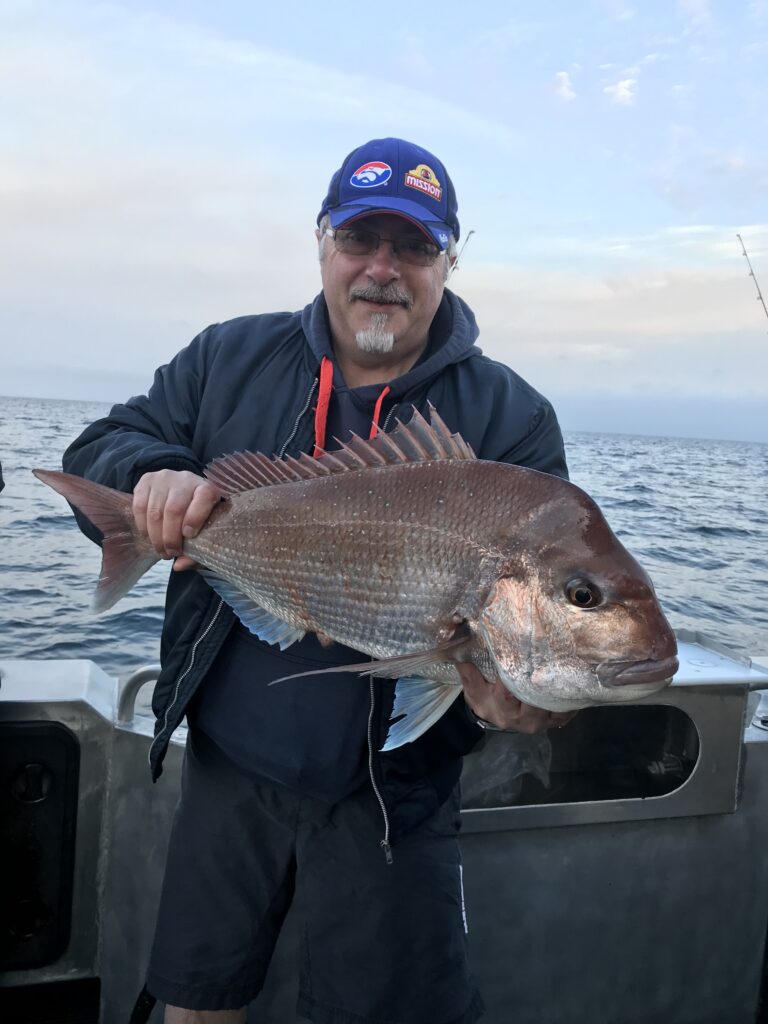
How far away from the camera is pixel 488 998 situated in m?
3.24

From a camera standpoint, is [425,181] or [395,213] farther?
[425,181]

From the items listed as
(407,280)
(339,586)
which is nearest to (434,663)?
(339,586)

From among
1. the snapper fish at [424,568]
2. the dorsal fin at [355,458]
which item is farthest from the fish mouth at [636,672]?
the dorsal fin at [355,458]

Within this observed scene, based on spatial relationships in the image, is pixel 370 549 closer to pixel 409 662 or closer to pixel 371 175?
pixel 409 662

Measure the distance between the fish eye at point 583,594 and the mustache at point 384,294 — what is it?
51.8 inches

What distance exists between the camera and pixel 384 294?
2.80 m

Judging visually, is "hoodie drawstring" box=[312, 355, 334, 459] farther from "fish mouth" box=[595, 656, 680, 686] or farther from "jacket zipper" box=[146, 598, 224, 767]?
"fish mouth" box=[595, 656, 680, 686]

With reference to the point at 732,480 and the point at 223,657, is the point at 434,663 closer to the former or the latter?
the point at 223,657

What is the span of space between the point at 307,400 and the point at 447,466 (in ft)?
2.50

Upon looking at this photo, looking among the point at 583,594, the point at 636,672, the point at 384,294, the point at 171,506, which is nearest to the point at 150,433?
the point at 171,506

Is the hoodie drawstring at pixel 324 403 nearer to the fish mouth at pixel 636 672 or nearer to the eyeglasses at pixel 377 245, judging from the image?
the eyeglasses at pixel 377 245

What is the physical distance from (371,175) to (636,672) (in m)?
1.98

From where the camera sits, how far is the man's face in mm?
2816

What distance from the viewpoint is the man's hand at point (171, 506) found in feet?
7.81
